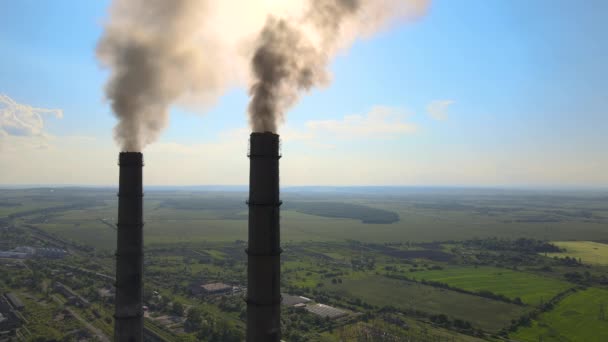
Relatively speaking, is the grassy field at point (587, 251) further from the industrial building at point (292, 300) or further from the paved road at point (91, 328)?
the paved road at point (91, 328)

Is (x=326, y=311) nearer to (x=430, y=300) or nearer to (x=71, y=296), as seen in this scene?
(x=430, y=300)

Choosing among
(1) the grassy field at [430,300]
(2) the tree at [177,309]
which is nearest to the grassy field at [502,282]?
(1) the grassy field at [430,300]

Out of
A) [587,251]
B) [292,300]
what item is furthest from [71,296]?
[587,251]

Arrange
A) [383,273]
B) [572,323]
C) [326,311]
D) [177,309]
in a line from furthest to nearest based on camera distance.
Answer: [383,273], [326,311], [572,323], [177,309]

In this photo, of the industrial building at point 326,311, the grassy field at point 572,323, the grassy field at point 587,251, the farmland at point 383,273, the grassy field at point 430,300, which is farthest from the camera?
the grassy field at point 587,251

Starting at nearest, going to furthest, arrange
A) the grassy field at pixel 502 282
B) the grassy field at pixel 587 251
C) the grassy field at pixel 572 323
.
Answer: the grassy field at pixel 572 323, the grassy field at pixel 502 282, the grassy field at pixel 587 251

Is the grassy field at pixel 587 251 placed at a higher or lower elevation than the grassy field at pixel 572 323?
higher

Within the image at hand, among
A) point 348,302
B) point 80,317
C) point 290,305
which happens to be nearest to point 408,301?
point 348,302
